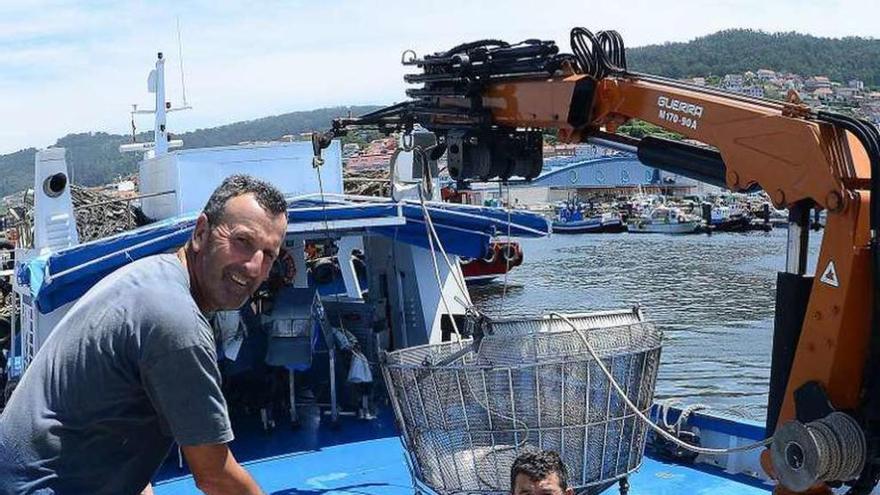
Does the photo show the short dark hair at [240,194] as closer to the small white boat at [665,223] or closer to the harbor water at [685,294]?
the harbor water at [685,294]

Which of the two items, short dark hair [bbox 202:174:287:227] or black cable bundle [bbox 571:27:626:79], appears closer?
short dark hair [bbox 202:174:287:227]

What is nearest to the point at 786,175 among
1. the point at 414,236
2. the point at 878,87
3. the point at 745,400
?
the point at 414,236

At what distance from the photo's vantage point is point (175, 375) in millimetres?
2291

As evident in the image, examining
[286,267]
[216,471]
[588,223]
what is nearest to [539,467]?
[216,471]

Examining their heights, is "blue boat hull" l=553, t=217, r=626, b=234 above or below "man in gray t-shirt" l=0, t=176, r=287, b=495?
below

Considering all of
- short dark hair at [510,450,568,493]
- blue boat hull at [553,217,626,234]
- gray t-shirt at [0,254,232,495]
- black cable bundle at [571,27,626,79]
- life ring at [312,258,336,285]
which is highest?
black cable bundle at [571,27,626,79]

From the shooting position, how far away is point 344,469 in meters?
8.30

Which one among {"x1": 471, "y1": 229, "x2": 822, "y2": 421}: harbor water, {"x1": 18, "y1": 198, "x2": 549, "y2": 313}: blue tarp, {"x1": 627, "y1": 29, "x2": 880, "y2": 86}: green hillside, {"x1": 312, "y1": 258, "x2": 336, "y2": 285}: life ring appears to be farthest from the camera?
{"x1": 627, "y1": 29, "x2": 880, "y2": 86}: green hillside

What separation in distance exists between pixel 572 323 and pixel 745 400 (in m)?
14.7

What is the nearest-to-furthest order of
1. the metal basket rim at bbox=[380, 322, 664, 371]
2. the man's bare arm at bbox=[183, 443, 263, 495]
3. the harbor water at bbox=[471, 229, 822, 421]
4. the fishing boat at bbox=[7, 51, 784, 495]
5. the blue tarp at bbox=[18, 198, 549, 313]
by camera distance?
the man's bare arm at bbox=[183, 443, 263, 495]
the metal basket rim at bbox=[380, 322, 664, 371]
the fishing boat at bbox=[7, 51, 784, 495]
the blue tarp at bbox=[18, 198, 549, 313]
the harbor water at bbox=[471, 229, 822, 421]

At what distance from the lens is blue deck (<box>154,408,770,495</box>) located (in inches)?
305

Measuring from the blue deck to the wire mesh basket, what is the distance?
197 cm

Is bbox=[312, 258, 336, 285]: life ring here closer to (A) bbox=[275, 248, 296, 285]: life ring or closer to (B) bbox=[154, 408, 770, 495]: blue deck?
(A) bbox=[275, 248, 296, 285]: life ring

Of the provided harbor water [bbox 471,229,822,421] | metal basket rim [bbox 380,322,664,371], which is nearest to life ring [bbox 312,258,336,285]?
harbor water [bbox 471,229,822,421]
